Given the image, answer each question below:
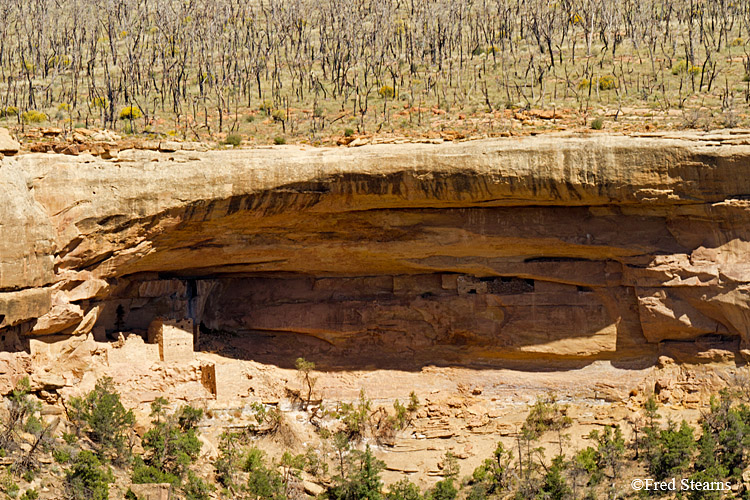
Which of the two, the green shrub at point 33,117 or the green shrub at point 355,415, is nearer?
the green shrub at point 355,415

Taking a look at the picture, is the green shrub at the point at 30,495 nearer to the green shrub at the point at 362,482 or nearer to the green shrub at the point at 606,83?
the green shrub at the point at 362,482

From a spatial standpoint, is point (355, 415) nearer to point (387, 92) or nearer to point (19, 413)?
point (19, 413)

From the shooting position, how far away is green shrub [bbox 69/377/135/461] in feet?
77.2

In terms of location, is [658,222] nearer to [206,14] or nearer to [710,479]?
[710,479]

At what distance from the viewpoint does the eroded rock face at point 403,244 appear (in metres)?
24.2

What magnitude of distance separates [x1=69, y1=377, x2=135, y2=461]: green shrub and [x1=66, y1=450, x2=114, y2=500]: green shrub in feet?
4.28

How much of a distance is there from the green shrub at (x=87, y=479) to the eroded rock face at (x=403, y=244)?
3.72m

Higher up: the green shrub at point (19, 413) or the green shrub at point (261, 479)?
the green shrub at point (19, 413)

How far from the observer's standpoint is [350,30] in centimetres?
4588

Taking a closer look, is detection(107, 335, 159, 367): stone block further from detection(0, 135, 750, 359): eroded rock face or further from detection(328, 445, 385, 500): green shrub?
detection(328, 445, 385, 500): green shrub

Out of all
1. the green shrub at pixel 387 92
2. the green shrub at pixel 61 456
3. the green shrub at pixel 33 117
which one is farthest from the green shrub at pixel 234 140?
the green shrub at pixel 61 456

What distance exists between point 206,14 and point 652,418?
3171cm

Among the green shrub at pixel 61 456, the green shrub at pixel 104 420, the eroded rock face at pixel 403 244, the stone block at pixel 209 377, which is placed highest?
the eroded rock face at pixel 403 244

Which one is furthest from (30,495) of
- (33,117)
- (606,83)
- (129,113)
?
(606,83)
